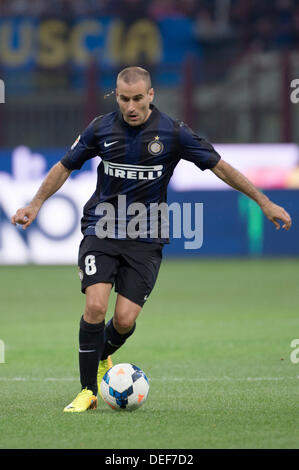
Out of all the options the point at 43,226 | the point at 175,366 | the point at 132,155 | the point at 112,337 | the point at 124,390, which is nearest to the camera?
the point at 124,390

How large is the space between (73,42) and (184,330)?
42.9 feet

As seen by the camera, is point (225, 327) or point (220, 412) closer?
point (220, 412)

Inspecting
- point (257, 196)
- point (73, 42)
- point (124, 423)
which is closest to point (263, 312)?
point (257, 196)

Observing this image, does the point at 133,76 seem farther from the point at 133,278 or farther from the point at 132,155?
the point at 133,278

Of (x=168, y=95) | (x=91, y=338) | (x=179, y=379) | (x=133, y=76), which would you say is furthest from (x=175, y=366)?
(x=168, y=95)

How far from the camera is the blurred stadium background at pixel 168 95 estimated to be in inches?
617

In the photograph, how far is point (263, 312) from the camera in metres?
10.5

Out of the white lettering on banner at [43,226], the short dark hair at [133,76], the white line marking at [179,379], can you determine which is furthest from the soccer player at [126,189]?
the white lettering on banner at [43,226]

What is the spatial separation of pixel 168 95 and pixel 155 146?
493 inches

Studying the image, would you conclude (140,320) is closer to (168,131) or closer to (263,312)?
(263,312)

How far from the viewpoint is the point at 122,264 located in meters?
5.73

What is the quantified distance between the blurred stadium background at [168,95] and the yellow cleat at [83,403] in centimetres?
1005

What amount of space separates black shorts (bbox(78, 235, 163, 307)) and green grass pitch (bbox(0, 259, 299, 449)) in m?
0.71

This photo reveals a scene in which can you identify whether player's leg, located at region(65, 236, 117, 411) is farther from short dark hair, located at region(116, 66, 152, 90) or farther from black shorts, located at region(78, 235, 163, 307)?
short dark hair, located at region(116, 66, 152, 90)
